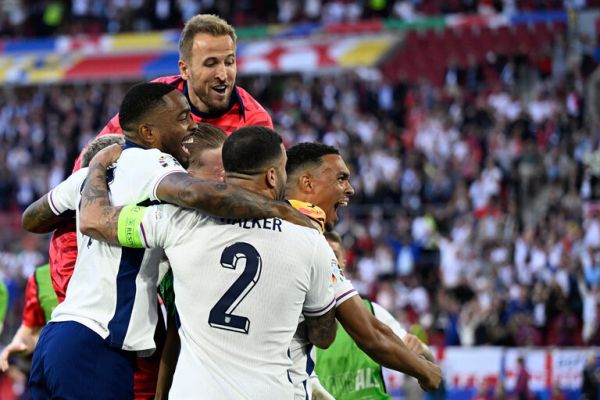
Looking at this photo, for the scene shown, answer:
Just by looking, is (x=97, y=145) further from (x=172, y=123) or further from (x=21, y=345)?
(x=21, y=345)

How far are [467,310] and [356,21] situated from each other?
1291 cm

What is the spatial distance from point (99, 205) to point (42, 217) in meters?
0.69

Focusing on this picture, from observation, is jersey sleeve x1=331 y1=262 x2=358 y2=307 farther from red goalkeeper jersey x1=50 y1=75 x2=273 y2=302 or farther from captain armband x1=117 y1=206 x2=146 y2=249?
red goalkeeper jersey x1=50 y1=75 x2=273 y2=302

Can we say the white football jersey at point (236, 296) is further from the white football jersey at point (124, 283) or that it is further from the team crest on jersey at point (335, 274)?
the white football jersey at point (124, 283)

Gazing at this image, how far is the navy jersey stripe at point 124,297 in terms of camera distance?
5328 millimetres

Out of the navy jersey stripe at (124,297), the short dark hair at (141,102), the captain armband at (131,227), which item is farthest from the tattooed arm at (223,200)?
the short dark hair at (141,102)

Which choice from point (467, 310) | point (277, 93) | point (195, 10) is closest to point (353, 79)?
point (277, 93)

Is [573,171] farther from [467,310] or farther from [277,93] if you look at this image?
[277,93]

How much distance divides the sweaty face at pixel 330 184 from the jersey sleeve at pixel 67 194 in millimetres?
1166

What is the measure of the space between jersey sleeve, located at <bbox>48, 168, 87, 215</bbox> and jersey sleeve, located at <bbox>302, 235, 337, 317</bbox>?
133cm

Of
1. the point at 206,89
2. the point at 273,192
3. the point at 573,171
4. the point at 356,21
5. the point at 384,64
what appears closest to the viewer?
the point at 273,192

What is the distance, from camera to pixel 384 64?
92.3 ft

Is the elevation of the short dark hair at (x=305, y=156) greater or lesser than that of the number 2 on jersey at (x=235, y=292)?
greater

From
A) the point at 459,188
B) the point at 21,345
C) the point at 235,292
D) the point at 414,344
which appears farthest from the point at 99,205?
the point at 459,188
